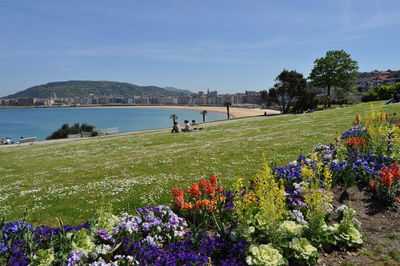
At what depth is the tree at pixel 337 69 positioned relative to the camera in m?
70.9

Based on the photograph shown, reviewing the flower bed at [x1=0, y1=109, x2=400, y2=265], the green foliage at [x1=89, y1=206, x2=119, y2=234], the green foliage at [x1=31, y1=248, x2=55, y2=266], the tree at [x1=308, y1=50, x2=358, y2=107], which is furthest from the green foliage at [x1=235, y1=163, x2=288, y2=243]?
the tree at [x1=308, y1=50, x2=358, y2=107]

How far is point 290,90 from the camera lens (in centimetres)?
7031

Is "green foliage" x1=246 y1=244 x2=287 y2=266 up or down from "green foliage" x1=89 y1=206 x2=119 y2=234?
down

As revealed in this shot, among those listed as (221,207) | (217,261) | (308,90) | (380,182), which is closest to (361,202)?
(380,182)

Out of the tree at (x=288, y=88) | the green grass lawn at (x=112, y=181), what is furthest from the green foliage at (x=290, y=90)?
the green grass lawn at (x=112, y=181)

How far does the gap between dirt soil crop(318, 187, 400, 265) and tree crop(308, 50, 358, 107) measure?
72.5 meters

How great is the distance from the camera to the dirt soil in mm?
4941

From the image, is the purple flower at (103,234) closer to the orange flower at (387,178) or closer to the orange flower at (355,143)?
the orange flower at (387,178)

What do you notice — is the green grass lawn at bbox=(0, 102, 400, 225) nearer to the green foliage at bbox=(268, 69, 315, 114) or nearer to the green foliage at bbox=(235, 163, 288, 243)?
the green foliage at bbox=(235, 163, 288, 243)

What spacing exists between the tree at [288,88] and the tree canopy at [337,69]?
6776mm

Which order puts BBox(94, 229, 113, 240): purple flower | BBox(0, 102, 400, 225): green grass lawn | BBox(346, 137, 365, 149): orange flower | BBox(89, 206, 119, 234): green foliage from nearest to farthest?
BBox(94, 229, 113, 240): purple flower → BBox(89, 206, 119, 234): green foliage → BBox(0, 102, 400, 225): green grass lawn → BBox(346, 137, 365, 149): orange flower

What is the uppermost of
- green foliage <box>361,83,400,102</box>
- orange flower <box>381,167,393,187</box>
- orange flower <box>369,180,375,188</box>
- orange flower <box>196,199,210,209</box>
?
green foliage <box>361,83,400,102</box>

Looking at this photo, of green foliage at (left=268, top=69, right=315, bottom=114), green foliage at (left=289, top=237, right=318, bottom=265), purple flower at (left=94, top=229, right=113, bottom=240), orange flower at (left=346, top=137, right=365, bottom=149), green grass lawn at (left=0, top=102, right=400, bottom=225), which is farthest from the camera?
Result: green foliage at (left=268, top=69, right=315, bottom=114)

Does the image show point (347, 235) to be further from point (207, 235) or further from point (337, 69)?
point (337, 69)
